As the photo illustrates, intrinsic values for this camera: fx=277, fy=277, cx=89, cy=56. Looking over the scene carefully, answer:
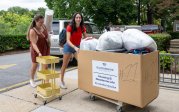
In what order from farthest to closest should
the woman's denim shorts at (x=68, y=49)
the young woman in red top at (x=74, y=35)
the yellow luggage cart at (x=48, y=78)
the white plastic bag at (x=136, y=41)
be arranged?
the woman's denim shorts at (x=68, y=49) → the young woman in red top at (x=74, y=35) → the yellow luggage cart at (x=48, y=78) → the white plastic bag at (x=136, y=41)

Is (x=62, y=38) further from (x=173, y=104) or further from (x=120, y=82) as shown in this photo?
(x=173, y=104)

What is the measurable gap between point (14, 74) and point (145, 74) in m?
5.10

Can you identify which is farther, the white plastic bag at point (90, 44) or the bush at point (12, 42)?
the bush at point (12, 42)

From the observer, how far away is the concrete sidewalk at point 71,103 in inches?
193

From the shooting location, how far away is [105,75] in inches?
191

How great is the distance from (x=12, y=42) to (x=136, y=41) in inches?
497

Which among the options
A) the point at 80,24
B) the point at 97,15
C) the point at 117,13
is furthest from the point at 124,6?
the point at 80,24

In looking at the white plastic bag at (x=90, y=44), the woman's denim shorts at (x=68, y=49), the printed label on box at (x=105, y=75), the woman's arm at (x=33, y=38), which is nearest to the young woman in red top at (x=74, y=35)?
the woman's denim shorts at (x=68, y=49)

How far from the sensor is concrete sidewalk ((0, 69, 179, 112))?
4.90m

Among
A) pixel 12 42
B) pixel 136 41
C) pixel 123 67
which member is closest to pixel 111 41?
pixel 136 41

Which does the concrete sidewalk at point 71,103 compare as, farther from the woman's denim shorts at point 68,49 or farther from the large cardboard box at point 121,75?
the woman's denim shorts at point 68,49

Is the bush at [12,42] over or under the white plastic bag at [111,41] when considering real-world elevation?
under

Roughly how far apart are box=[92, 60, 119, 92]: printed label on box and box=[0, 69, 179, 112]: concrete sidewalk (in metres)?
0.44

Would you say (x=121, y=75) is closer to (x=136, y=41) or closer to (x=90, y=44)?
(x=136, y=41)
